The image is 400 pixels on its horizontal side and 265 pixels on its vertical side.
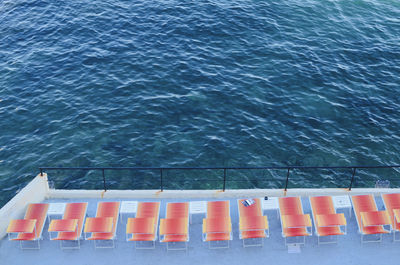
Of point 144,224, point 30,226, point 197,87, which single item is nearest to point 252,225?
point 144,224

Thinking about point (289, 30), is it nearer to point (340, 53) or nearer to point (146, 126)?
point (340, 53)

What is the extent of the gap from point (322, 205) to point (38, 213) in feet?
40.7

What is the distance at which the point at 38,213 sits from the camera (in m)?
20.0

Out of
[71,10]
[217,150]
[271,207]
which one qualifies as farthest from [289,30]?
[271,207]

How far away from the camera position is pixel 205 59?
126ft

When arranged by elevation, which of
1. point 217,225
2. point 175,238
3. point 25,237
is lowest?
point 25,237

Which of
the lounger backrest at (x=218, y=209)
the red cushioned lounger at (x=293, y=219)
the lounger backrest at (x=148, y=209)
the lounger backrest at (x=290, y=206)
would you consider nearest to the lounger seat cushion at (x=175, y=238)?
the lounger backrest at (x=148, y=209)

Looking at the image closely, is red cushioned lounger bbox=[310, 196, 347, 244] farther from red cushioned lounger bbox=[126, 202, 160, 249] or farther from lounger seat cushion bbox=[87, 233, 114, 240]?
lounger seat cushion bbox=[87, 233, 114, 240]

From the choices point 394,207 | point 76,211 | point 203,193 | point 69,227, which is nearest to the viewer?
point 69,227

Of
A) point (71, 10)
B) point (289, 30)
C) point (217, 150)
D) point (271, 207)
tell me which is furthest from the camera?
point (71, 10)

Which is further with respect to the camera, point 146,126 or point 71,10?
point 71,10

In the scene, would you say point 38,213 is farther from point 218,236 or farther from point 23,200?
point 218,236

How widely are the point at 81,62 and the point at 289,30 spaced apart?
18.8m

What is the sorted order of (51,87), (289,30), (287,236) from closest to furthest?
(287,236), (51,87), (289,30)
